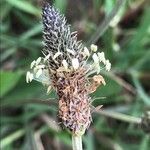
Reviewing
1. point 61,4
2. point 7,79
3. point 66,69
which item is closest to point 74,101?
point 66,69

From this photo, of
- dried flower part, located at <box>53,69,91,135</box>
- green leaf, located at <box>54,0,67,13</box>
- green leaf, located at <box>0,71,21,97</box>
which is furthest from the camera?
green leaf, located at <box>54,0,67,13</box>

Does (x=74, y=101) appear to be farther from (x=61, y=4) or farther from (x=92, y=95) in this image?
(x=61, y=4)

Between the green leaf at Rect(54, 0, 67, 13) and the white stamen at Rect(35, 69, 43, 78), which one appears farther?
the green leaf at Rect(54, 0, 67, 13)

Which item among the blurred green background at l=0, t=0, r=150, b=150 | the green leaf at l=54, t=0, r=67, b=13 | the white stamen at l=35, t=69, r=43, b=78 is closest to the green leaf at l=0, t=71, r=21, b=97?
the blurred green background at l=0, t=0, r=150, b=150

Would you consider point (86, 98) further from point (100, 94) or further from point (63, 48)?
point (100, 94)

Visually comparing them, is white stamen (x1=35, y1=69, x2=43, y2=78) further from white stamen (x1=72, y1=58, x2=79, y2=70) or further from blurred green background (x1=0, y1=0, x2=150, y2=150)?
blurred green background (x1=0, y1=0, x2=150, y2=150)

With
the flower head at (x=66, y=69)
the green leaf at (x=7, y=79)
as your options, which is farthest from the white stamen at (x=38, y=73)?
the green leaf at (x=7, y=79)
